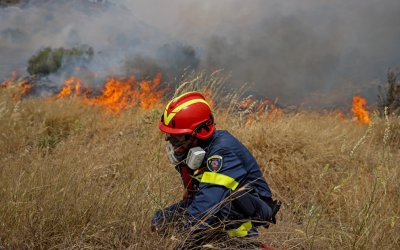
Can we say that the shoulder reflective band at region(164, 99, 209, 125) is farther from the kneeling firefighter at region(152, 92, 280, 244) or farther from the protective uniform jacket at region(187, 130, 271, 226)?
→ the protective uniform jacket at region(187, 130, 271, 226)

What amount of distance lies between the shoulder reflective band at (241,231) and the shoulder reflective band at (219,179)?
0.26 metres

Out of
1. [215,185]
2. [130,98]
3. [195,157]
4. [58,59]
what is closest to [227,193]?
[215,185]

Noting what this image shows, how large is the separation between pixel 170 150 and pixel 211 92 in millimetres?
3009

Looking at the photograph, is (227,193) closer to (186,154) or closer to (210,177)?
(210,177)

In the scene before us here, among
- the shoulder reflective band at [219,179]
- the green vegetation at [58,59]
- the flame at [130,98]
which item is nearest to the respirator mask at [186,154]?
the shoulder reflective band at [219,179]

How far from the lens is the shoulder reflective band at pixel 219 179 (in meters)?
2.19

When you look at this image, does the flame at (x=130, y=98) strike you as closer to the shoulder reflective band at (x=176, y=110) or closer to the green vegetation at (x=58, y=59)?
the shoulder reflective band at (x=176, y=110)

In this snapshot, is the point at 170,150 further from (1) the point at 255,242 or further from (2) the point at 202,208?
(1) the point at 255,242

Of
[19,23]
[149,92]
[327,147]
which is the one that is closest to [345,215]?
[327,147]

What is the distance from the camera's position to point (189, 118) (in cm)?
237

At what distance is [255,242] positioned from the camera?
234 centimetres

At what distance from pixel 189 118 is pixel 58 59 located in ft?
61.8

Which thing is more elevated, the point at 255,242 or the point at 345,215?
the point at 255,242

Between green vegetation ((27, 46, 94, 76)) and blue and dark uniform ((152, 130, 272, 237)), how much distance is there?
17.5 metres
